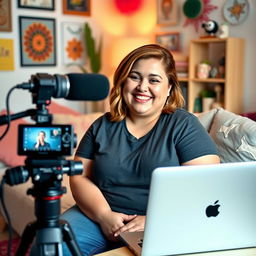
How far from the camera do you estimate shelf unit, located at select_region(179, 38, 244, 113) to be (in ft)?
10.2

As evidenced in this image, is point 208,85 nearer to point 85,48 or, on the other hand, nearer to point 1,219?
point 85,48

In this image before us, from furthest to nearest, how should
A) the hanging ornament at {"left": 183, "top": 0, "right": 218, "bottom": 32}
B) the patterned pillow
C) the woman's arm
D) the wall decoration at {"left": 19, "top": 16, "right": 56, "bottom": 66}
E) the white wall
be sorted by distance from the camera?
the wall decoration at {"left": 19, "top": 16, "right": 56, "bottom": 66} → the hanging ornament at {"left": 183, "top": 0, "right": 218, "bottom": 32} → the white wall → the patterned pillow → the woman's arm

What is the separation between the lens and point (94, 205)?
5.11 feet

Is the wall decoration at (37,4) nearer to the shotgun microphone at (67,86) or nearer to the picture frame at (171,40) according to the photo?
the picture frame at (171,40)

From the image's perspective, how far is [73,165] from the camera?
0.90m

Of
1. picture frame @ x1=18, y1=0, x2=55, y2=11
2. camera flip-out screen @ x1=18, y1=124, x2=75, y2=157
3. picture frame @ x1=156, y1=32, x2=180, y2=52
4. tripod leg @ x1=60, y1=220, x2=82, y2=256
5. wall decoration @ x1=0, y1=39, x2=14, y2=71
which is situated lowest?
tripod leg @ x1=60, y1=220, x2=82, y2=256

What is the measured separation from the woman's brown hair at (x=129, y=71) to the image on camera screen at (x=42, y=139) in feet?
2.58

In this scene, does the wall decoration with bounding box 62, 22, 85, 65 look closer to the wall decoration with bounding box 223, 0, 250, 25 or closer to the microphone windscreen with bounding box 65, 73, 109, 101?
the wall decoration with bounding box 223, 0, 250, 25

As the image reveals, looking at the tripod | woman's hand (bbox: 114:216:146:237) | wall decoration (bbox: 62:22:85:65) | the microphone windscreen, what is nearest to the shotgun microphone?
the microphone windscreen

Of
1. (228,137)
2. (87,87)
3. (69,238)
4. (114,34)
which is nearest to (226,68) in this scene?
(228,137)

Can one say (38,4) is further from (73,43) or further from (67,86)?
(67,86)

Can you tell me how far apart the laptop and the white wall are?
2.25 m

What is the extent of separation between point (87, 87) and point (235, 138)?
1.12 metres

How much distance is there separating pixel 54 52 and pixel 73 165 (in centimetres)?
306
